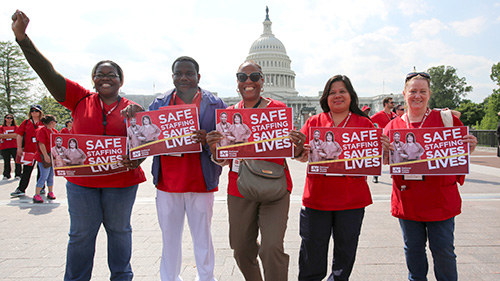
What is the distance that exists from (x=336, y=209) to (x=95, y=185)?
7.65 ft

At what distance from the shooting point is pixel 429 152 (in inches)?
124

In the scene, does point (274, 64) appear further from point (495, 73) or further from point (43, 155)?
point (43, 155)

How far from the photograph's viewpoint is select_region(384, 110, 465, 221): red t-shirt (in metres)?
3.03

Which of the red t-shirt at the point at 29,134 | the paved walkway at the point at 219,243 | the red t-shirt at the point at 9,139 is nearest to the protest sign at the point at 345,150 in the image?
the paved walkway at the point at 219,243

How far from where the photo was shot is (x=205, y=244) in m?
3.41

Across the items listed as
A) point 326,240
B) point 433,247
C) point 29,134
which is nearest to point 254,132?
point 326,240

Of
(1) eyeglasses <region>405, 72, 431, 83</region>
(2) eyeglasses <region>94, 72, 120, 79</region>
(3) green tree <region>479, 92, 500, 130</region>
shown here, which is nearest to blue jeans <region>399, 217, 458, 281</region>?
(1) eyeglasses <region>405, 72, 431, 83</region>

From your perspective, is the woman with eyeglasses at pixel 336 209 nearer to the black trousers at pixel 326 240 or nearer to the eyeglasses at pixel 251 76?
the black trousers at pixel 326 240

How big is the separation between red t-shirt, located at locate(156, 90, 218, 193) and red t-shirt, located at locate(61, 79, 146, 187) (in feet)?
0.99

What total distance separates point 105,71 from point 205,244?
2.07 meters

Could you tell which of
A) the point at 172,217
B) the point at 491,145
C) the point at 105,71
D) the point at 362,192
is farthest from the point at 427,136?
the point at 491,145

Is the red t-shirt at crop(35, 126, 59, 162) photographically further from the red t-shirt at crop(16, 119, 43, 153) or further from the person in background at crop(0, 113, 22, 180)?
A: the person in background at crop(0, 113, 22, 180)

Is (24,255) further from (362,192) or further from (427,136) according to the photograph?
(427,136)

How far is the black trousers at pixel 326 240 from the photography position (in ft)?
10.3
